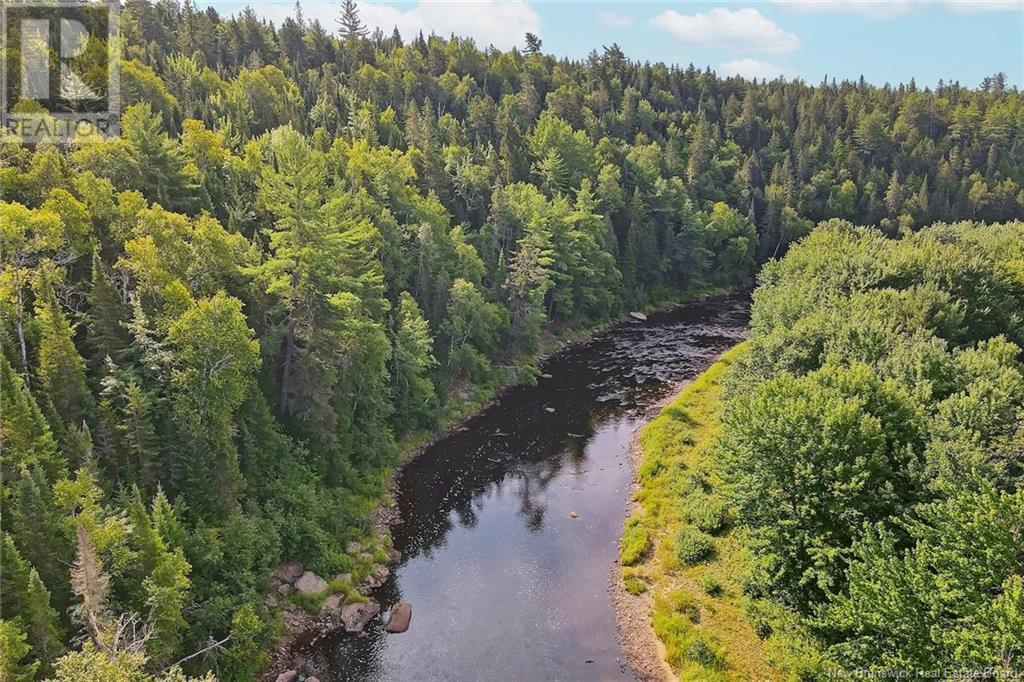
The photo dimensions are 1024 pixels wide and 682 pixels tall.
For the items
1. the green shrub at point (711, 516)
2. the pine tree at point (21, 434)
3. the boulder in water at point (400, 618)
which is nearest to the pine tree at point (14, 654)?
the pine tree at point (21, 434)

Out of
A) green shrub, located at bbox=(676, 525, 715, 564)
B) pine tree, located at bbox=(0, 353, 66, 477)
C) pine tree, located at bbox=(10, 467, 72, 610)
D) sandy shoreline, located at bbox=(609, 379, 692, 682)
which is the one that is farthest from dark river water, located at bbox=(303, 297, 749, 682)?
pine tree, located at bbox=(0, 353, 66, 477)

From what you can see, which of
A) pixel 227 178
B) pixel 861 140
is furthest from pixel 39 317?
pixel 861 140

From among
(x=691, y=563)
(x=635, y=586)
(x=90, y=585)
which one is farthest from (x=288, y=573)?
(x=691, y=563)

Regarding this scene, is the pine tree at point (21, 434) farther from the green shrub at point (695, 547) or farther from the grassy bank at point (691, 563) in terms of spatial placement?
the green shrub at point (695, 547)

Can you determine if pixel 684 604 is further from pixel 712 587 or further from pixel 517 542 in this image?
pixel 517 542

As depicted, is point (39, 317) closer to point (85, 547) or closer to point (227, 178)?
point (85, 547)

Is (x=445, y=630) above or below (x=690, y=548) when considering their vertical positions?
below
